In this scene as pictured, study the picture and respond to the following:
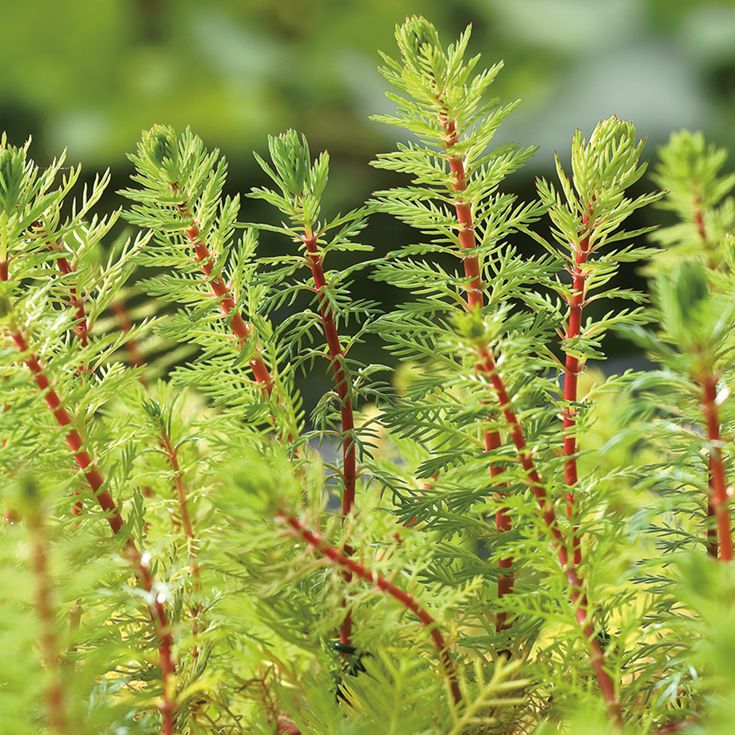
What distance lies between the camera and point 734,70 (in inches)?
79.6

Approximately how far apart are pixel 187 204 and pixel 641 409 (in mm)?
118

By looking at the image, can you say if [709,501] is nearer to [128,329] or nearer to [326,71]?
[128,329]

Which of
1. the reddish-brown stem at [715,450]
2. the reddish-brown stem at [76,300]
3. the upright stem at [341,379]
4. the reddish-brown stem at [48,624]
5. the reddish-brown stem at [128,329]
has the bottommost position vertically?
the reddish-brown stem at [48,624]

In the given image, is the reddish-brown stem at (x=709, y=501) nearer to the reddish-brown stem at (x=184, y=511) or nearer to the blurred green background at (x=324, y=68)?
the reddish-brown stem at (x=184, y=511)

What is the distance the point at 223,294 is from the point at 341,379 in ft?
0.12

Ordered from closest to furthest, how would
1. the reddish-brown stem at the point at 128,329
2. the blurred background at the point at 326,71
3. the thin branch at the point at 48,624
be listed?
the thin branch at the point at 48,624 < the reddish-brown stem at the point at 128,329 < the blurred background at the point at 326,71

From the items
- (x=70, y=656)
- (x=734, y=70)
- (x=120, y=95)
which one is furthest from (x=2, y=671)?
(x=734, y=70)

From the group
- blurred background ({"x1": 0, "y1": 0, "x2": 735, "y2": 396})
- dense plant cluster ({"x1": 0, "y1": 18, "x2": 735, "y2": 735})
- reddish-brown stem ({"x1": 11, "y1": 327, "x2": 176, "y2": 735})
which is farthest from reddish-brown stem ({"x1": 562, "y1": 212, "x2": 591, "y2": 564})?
blurred background ({"x1": 0, "y1": 0, "x2": 735, "y2": 396})

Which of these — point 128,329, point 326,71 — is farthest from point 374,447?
point 326,71

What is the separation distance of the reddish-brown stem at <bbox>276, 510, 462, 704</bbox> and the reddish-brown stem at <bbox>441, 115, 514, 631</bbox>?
0.06ft

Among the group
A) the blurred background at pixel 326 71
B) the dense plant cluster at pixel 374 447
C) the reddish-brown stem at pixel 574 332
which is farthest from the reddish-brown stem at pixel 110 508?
the blurred background at pixel 326 71

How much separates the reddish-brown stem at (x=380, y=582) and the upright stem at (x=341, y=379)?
0.02 m

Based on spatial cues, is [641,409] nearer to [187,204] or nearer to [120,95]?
[187,204]

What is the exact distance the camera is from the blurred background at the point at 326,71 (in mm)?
1870
